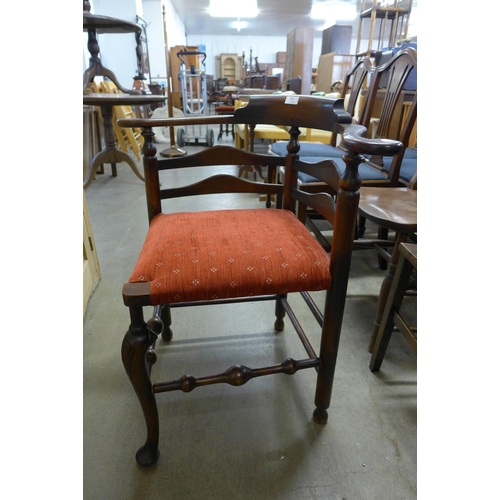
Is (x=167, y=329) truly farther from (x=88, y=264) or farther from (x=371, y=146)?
(x=371, y=146)

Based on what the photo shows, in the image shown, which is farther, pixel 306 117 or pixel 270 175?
pixel 270 175

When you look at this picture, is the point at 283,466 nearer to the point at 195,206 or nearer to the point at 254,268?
the point at 254,268

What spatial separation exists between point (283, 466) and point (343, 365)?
1.44ft

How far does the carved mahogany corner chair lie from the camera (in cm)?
74

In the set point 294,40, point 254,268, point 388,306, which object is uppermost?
point 294,40

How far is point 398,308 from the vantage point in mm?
1137

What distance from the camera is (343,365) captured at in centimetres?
123

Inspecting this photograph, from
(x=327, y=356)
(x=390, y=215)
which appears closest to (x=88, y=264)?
(x=327, y=356)

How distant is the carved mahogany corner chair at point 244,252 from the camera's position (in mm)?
743

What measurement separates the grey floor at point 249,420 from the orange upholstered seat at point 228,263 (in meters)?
0.47

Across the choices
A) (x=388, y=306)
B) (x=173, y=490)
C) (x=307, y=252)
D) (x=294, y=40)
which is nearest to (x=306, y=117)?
(x=307, y=252)

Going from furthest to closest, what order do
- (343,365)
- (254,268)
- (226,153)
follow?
(343,365), (226,153), (254,268)

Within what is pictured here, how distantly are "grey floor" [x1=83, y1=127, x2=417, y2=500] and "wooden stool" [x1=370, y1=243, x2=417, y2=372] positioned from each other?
9 cm

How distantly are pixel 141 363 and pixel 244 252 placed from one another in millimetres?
336
